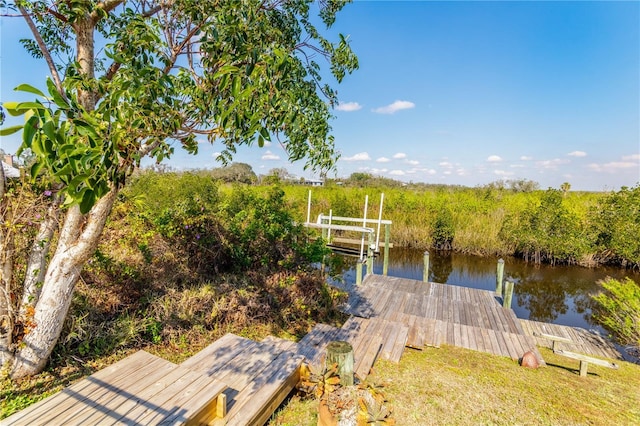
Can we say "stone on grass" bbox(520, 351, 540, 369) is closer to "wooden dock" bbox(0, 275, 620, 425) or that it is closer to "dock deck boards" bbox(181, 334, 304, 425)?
"wooden dock" bbox(0, 275, 620, 425)

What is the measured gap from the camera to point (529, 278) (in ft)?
35.1

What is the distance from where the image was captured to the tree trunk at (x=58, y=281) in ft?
8.47

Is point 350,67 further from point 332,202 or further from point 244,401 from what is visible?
point 332,202

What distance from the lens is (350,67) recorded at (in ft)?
9.25

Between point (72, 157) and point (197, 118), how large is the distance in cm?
90

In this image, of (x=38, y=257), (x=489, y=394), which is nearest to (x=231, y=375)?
(x=38, y=257)

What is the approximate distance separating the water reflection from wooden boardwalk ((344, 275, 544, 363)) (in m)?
1.30

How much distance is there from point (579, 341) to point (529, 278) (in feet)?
17.8

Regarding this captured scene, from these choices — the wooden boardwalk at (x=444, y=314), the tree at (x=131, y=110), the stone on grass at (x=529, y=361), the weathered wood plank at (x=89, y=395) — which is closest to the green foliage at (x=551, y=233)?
the wooden boardwalk at (x=444, y=314)

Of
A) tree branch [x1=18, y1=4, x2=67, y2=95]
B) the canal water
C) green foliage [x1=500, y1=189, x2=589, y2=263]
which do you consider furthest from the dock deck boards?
green foliage [x1=500, y1=189, x2=589, y2=263]

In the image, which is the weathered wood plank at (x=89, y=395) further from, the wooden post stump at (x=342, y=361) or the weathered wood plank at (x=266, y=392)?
the wooden post stump at (x=342, y=361)

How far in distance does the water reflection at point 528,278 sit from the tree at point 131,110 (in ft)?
20.4

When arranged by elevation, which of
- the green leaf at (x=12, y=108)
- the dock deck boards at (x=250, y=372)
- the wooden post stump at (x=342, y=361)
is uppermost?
the green leaf at (x=12, y=108)

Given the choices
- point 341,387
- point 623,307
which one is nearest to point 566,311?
point 623,307
